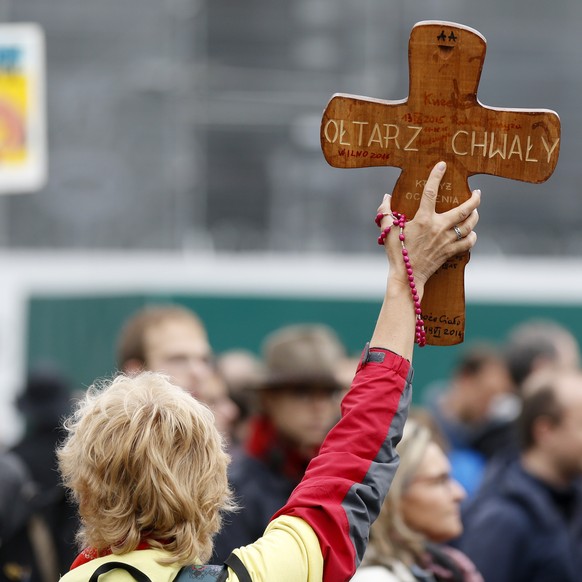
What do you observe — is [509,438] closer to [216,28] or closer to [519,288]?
[519,288]

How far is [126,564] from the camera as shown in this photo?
2.16m

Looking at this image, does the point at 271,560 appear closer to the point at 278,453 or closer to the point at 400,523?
the point at 400,523

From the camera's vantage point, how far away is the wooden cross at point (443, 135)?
2.51m

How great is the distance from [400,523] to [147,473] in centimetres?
146

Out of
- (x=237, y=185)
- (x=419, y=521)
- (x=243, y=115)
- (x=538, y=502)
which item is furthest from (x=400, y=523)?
(x=243, y=115)

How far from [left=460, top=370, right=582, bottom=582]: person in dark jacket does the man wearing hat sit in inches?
26.5

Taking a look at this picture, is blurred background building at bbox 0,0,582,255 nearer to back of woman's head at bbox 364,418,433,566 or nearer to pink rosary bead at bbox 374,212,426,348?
back of woman's head at bbox 364,418,433,566

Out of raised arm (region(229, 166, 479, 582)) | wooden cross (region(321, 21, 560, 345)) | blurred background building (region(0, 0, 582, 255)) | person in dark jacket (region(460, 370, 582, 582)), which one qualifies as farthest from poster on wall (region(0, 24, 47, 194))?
blurred background building (region(0, 0, 582, 255))

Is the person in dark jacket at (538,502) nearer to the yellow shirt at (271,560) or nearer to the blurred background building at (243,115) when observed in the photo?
the yellow shirt at (271,560)

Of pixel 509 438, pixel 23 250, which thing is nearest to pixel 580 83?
pixel 23 250

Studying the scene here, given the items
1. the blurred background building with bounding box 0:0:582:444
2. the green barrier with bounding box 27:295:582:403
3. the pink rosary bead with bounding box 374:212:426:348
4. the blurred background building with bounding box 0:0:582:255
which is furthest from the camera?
the blurred background building with bounding box 0:0:582:255

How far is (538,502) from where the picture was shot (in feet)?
14.8

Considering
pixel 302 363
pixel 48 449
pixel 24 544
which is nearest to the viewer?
pixel 24 544

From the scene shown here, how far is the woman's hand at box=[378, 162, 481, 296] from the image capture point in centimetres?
250
